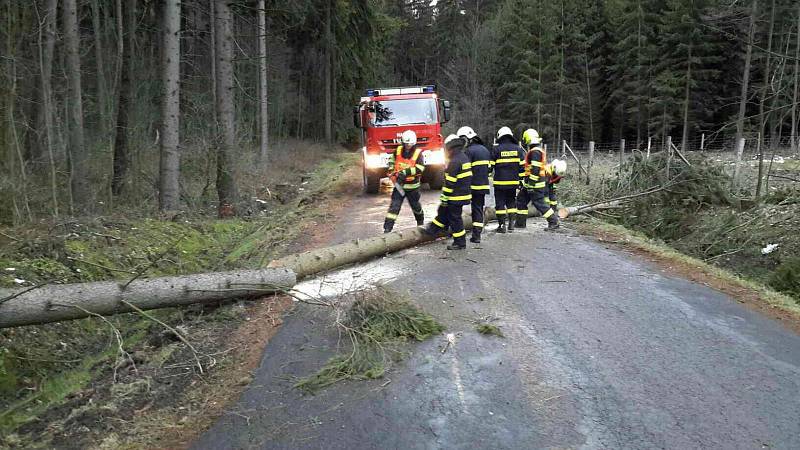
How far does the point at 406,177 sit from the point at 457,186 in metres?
1.09

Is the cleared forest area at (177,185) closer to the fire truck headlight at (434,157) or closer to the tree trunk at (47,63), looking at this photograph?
the tree trunk at (47,63)

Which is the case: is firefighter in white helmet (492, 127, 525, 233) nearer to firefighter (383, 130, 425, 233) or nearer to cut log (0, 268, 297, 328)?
firefighter (383, 130, 425, 233)

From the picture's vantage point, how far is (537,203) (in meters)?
10.6

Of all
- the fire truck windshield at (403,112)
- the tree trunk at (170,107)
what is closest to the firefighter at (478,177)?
the tree trunk at (170,107)

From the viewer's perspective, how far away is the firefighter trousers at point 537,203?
34.5 feet

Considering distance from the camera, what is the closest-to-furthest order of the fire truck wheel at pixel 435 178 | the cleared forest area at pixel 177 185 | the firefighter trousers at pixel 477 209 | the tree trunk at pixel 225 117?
the cleared forest area at pixel 177 185
the firefighter trousers at pixel 477 209
the tree trunk at pixel 225 117
the fire truck wheel at pixel 435 178

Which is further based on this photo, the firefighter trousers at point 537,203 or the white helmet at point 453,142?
the firefighter trousers at point 537,203

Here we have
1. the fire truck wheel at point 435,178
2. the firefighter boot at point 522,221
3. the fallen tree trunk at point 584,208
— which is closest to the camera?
the firefighter boot at point 522,221

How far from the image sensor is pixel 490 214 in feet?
37.3

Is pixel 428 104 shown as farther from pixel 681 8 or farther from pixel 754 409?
pixel 681 8

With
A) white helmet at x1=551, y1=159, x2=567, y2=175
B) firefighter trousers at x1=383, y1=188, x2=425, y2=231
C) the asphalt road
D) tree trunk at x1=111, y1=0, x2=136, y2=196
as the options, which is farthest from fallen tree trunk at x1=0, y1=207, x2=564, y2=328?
tree trunk at x1=111, y1=0, x2=136, y2=196

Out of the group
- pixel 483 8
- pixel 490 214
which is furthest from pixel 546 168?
pixel 483 8

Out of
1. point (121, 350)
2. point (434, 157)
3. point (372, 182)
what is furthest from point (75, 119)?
point (121, 350)

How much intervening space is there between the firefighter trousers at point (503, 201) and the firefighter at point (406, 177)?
4.71ft
